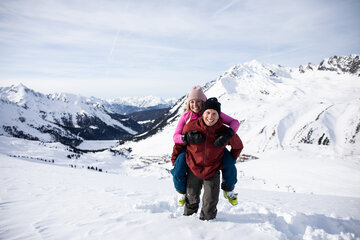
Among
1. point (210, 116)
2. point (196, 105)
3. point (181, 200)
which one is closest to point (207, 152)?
point (210, 116)

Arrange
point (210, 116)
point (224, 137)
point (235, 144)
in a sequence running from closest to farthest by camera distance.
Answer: point (224, 137)
point (210, 116)
point (235, 144)

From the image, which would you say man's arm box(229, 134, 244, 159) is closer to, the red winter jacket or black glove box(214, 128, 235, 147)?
the red winter jacket

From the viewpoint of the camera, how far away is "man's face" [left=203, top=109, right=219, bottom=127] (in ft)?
14.7

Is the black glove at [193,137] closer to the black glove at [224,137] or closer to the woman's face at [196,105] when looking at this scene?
the black glove at [224,137]

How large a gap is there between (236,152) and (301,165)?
21.5 meters

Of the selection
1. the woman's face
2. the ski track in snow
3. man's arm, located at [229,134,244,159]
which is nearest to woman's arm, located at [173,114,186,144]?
the woman's face

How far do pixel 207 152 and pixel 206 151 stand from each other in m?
0.03

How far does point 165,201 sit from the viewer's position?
666 cm

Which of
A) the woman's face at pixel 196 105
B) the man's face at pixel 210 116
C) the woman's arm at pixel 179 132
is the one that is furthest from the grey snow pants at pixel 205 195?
the woman's face at pixel 196 105

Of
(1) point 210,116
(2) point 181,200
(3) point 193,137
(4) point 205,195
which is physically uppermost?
(1) point 210,116

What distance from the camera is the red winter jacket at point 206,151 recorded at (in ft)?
15.3

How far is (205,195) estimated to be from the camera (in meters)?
4.95

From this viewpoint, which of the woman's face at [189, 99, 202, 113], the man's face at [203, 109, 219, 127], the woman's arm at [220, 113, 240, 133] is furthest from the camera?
the woman's face at [189, 99, 202, 113]

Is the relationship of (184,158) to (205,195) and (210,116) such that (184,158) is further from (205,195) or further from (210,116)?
(210,116)
